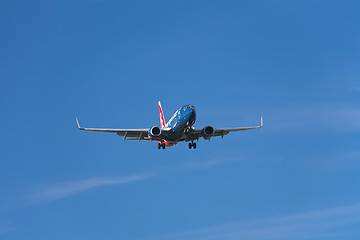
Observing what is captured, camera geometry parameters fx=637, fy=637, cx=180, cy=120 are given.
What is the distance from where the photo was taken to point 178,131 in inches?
3533

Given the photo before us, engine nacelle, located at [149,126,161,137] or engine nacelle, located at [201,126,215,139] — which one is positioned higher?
engine nacelle, located at [201,126,215,139]

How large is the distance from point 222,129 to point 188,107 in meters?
13.4

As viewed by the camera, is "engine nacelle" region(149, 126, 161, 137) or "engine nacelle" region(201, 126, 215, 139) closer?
"engine nacelle" region(149, 126, 161, 137)

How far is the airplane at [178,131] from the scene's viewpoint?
88125mm

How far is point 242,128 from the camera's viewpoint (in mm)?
101500

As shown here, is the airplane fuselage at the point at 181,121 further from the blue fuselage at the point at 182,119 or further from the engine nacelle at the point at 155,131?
the engine nacelle at the point at 155,131

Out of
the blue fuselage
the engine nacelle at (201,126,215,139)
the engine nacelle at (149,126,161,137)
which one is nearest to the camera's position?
the blue fuselage

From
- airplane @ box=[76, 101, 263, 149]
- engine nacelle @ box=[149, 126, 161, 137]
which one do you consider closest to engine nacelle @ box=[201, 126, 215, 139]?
airplane @ box=[76, 101, 263, 149]

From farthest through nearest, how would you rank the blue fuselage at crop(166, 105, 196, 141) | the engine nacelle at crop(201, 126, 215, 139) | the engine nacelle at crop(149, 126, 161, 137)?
the engine nacelle at crop(201, 126, 215, 139) < the engine nacelle at crop(149, 126, 161, 137) < the blue fuselage at crop(166, 105, 196, 141)

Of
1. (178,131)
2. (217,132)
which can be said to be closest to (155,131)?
(178,131)

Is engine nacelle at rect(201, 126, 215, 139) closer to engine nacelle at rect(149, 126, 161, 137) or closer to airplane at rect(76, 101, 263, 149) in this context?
airplane at rect(76, 101, 263, 149)

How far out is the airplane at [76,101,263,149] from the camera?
88125 mm

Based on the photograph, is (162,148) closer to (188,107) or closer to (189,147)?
(189,147)

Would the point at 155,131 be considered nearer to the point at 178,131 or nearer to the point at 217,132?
the point at 178,131
